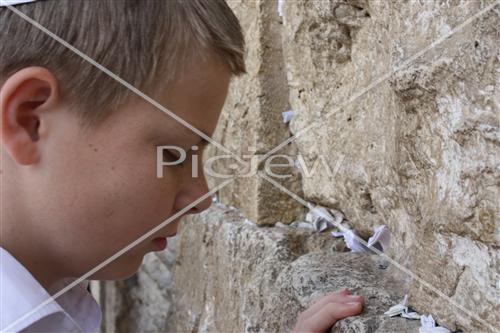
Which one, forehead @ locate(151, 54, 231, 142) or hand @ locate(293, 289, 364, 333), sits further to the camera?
hand @ locate(293, 289, 364, 333)

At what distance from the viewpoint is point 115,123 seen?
2.90ft

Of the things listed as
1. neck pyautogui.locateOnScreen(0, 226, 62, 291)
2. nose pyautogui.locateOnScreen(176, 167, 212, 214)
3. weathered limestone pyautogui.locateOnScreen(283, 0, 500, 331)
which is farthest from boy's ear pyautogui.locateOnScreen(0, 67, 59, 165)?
weathered limestone pyautogui.locateOnScreen(283, 0, 500, 331)

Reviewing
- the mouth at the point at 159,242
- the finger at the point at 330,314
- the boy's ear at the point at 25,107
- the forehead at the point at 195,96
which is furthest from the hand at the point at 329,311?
the boy's ear at the point at 25,107

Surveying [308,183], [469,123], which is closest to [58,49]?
[469,123]

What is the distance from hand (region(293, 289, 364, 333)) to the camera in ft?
3.62

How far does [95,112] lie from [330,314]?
1.63 feet

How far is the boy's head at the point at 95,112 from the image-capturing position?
852 mm

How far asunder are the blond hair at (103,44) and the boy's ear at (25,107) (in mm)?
20

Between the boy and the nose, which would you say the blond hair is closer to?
the boy

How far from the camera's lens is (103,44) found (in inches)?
33.9

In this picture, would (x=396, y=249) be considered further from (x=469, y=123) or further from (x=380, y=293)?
(x=469, y=123)

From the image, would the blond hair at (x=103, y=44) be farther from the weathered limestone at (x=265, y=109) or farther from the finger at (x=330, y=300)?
the weathered limestone at (x=265, y=109)

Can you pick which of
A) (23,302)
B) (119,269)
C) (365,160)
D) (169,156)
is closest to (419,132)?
(365,160)

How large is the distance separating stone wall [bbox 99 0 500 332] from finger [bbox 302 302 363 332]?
0.06 ft
